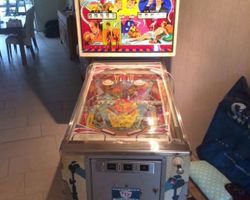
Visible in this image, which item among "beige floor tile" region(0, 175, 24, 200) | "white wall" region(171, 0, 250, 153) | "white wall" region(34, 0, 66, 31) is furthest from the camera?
"white wall" region(34, 0, 66, 31)

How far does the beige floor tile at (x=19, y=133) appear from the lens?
2.62 metres

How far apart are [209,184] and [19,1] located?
810 centimetres

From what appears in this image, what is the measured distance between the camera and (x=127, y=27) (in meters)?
1.77

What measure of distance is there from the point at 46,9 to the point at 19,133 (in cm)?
563

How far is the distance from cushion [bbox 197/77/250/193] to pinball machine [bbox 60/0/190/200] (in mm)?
351

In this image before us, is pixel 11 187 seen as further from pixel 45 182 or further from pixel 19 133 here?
pixel 19 133

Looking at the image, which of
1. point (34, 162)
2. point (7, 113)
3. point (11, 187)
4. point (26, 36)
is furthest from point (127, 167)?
point (26, 36)

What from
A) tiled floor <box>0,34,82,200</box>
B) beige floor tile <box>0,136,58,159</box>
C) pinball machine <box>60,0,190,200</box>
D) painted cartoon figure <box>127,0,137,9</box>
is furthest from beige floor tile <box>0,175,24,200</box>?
painted cartoon figure <box>127,0,137,9</box>

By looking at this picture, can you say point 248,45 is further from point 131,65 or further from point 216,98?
point 131,65

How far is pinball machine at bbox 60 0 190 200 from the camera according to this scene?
1092mm

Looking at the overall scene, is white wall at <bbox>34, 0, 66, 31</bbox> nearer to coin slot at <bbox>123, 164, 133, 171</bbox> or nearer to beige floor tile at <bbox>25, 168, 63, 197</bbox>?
beige floor tile at <bbox>25, 168, 63, 197</bbox>

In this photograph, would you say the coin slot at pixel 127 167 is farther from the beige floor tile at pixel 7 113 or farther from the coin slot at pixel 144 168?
the beige floor tile at pixel 7 113

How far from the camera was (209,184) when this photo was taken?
1518 millimetres

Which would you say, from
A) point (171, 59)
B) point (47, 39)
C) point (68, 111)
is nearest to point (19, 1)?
point (47, 39)
